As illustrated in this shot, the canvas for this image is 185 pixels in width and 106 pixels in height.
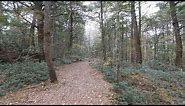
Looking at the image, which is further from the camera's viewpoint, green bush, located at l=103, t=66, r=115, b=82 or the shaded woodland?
green bush, located at l=103, t=66, r=115, b=82

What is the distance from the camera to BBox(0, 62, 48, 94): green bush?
477 inches

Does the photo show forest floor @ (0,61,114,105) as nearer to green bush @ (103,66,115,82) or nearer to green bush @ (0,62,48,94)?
green bush @ (103,66,115,82)

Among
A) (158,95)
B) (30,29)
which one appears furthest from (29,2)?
(158,95)

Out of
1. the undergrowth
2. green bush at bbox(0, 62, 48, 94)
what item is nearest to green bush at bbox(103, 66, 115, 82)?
the undergrowth

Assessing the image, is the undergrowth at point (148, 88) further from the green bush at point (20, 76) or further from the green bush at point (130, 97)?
the green bush at point (20, 76)

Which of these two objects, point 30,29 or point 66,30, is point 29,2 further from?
point 66,30

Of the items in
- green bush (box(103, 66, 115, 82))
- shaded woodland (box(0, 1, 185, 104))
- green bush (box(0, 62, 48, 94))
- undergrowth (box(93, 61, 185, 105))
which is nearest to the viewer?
undergrowth (box(93, 61, 185, 105))

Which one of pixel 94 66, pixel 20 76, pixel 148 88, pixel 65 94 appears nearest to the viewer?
pixel 65 94

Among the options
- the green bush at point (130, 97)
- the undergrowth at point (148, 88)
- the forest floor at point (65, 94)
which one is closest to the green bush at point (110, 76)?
the undergrowth at point (148, 88)

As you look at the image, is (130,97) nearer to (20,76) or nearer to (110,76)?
(110,76)

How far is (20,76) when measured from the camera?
13156 millimetres

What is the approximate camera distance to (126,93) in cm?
960

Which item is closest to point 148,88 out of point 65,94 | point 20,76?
point 65,94

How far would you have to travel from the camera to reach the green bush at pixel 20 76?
39.8 ft
